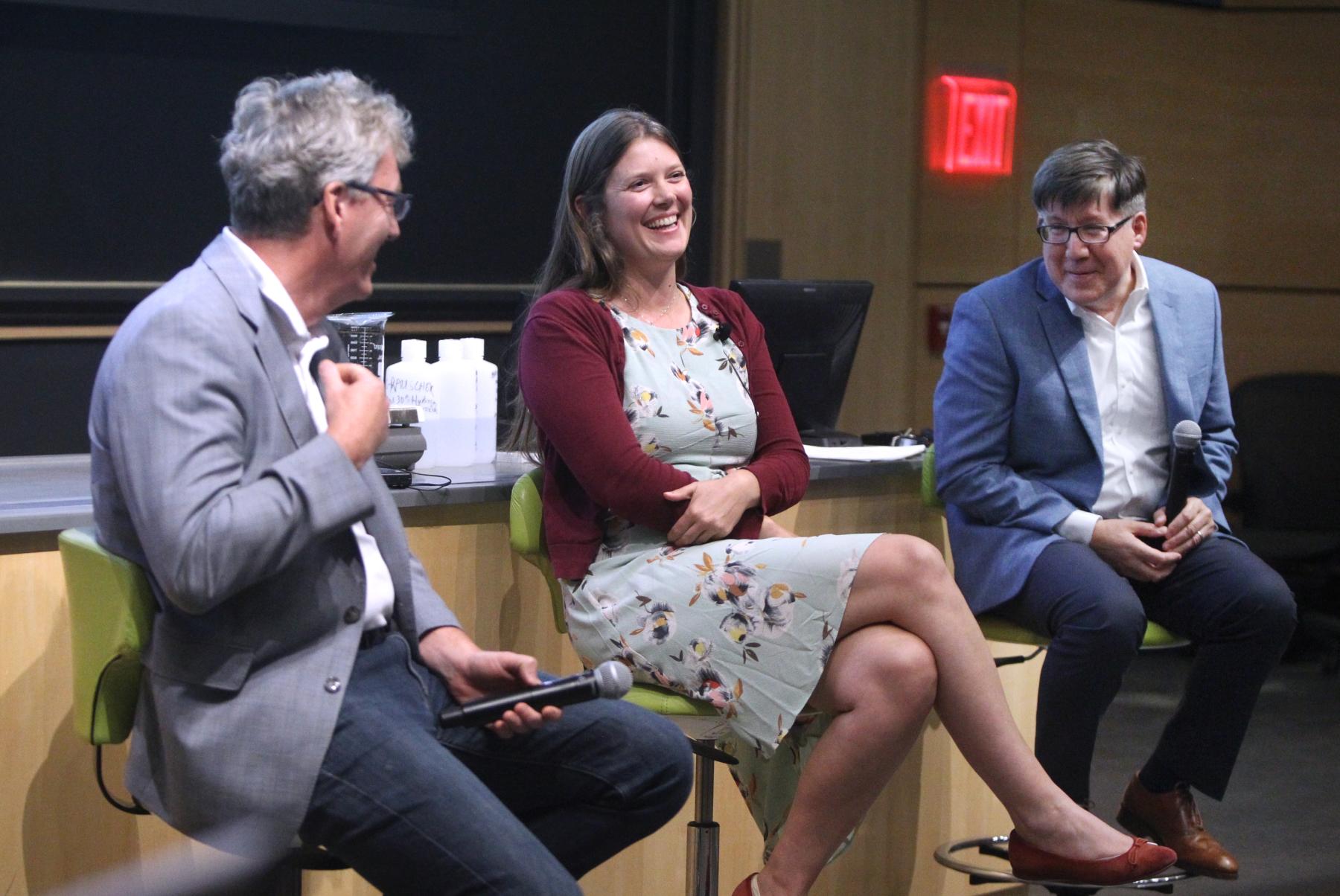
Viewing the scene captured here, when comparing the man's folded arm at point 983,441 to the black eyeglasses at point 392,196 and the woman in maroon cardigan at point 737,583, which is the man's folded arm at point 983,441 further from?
the black eyeglasses at point 392,196

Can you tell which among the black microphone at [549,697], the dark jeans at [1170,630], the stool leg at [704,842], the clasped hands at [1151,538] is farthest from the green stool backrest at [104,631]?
the clasped hands at [1151,538]

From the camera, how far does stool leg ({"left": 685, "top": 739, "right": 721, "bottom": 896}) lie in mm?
2291

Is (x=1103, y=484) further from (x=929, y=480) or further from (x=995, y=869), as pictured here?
(x=995, y=869)

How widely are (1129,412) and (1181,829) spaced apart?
0.70 metres

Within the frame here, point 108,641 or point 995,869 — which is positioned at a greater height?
point 108,641

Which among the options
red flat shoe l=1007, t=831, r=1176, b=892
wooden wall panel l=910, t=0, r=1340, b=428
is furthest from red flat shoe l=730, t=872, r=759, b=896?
wooden wall panel l=910, t=0, r=1340, b=428

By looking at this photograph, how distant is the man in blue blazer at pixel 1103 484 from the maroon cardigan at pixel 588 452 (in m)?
0.43

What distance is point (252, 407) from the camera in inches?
60.9

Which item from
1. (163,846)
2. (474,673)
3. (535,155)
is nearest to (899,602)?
(474,673)

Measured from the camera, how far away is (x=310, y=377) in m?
1.69

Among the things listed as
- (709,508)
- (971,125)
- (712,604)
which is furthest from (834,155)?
(712,604)

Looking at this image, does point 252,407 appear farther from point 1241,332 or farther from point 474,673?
point 1241,332

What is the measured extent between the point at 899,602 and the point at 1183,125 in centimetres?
385

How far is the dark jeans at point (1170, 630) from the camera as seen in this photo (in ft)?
7.82
